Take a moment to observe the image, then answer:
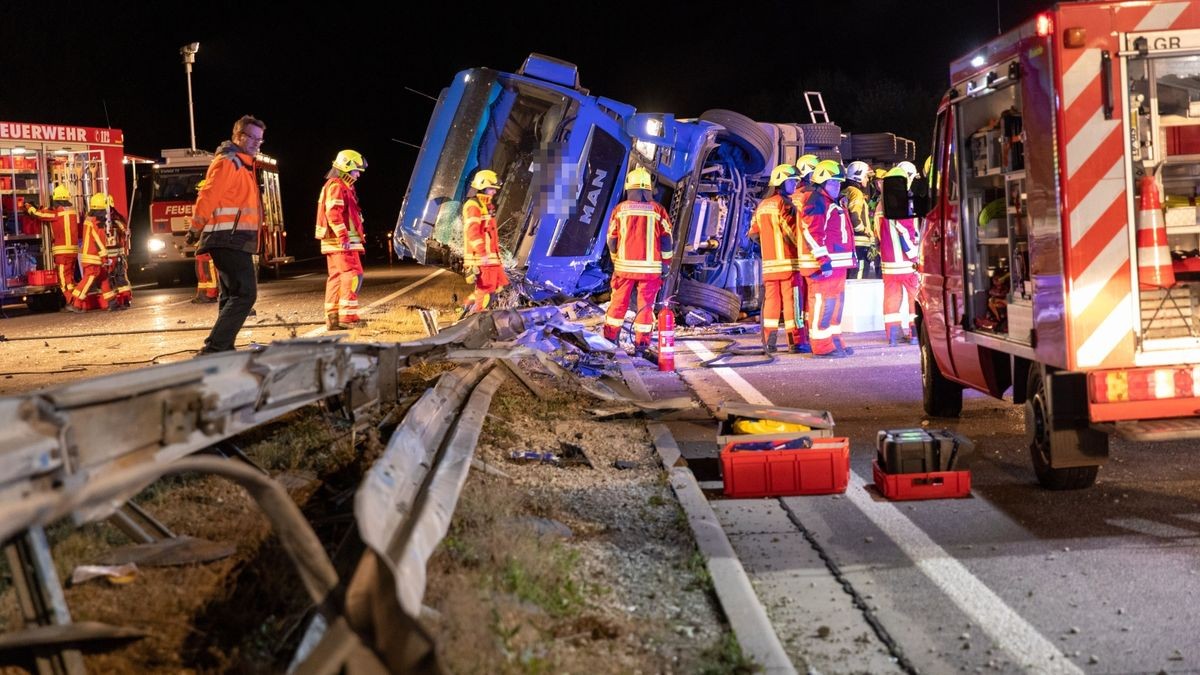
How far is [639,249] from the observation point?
40.0 ft

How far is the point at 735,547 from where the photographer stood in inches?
216

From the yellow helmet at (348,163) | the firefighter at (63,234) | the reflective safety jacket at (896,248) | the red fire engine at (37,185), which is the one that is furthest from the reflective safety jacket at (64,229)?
the reflective safety jacket at (896,248)

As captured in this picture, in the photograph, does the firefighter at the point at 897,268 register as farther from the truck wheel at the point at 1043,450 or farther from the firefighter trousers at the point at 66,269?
the firefighter trousers at the point at 66,269

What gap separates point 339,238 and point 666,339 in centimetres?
461

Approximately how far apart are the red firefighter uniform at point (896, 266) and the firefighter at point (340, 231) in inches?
229

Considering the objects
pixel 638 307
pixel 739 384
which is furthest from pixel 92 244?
pixel 739 384

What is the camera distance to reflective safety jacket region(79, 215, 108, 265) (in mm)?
18766

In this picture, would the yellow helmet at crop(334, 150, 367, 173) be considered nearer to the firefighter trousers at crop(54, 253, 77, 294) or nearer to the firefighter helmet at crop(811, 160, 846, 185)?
the firefighter helmet at crop(811, 160, 846, 185)

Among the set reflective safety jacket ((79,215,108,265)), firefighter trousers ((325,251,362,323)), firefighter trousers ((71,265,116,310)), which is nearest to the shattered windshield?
firefighter trousers ((325,251,362,323))

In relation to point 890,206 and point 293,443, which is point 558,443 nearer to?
point 293,443

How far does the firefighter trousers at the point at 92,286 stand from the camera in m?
19.3

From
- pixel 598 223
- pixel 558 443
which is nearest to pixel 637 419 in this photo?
pixel 558 443

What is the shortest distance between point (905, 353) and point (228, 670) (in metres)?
9.63

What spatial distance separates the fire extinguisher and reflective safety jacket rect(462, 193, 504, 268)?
295 cm
